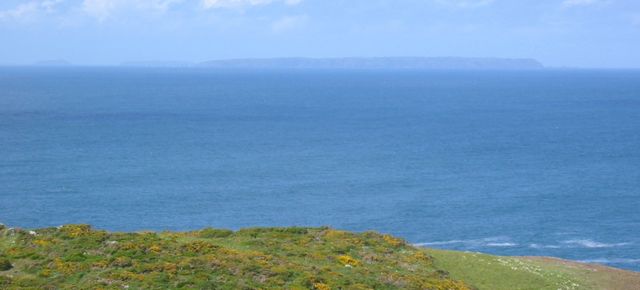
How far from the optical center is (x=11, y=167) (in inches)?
4240

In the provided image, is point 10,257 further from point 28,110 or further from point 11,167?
point 28,110

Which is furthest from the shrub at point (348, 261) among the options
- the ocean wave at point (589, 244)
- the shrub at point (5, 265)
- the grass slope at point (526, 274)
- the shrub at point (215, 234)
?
the ocean wave at point (589, 244)

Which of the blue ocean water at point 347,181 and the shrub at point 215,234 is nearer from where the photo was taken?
the shrub at point 215,234

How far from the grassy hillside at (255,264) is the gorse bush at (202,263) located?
0.13ft

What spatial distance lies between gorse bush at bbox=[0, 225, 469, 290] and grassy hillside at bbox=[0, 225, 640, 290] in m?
0.04

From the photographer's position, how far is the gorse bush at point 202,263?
27.4 m

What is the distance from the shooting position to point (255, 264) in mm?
29625

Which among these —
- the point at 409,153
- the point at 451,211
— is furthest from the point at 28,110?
the point at 451,211

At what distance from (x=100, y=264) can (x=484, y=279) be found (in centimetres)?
1709

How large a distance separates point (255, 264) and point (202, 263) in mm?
2071

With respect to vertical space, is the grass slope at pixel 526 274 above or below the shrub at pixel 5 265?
below

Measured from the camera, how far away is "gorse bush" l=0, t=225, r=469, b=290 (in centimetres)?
2741

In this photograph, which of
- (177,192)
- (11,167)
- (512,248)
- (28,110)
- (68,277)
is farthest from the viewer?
(28,110)

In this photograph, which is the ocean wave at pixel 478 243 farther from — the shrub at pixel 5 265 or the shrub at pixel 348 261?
A: the shrub at pixel 5 265
